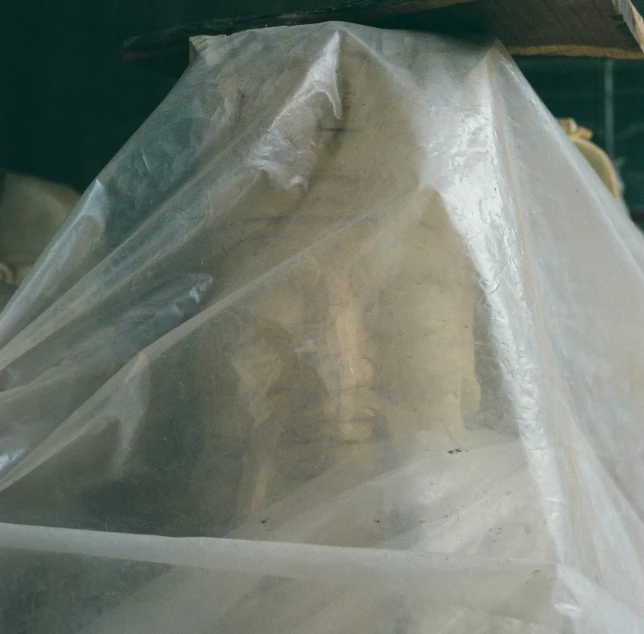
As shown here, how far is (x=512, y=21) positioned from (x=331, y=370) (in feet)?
1.54

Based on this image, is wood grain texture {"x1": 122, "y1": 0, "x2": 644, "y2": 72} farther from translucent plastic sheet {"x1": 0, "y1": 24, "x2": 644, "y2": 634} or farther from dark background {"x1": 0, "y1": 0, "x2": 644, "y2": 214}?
dark background {"x1": 0, "y1": 0, "x2": 644, "y2": 214}

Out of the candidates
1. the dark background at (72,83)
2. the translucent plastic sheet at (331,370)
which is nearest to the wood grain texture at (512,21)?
the translucent plastic sheet at (331,370)

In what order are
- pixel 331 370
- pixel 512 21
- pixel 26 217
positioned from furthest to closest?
1. pixel 26 217
2. pixel 512 21
3. pixel 331 370

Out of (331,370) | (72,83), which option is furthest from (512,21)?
(72,83)

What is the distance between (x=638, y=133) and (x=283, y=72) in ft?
4.53

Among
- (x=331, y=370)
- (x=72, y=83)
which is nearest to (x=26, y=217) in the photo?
(x=72, y=83)

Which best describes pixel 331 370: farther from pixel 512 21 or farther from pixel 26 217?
pixel 26 217

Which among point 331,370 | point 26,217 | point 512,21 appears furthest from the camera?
point 26,217

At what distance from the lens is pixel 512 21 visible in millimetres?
900

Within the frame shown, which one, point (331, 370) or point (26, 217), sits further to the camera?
point (26, 217)

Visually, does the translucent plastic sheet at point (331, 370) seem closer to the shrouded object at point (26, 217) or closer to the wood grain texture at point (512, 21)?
the wood grain texture at point (512, 21)

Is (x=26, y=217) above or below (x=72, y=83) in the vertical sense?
below

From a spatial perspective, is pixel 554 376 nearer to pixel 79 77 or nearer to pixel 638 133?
pixel 79 77

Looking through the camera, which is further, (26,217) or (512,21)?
(26,217)
